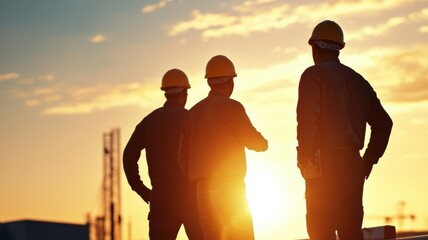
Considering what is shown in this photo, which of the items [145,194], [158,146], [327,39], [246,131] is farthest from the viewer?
[145,194]

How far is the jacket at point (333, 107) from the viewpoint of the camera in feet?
35.6

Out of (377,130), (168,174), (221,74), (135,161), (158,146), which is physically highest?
(221,74)

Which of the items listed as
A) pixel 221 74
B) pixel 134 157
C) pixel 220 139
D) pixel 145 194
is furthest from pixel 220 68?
→ pixel 145 194

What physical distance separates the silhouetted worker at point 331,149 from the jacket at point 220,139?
1451mm

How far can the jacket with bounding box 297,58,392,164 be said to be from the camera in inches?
427

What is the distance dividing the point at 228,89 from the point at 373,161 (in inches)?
90.3

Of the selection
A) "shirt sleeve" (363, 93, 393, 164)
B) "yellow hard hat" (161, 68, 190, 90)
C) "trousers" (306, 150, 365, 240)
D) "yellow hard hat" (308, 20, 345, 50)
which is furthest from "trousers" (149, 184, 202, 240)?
"yellow hard hat" (308, 20, 345, 50)

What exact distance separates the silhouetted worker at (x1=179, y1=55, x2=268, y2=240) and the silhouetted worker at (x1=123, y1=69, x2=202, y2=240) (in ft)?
5.40

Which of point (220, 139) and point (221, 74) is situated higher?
point (221, 74)

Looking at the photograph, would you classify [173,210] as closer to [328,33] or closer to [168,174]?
[168,174]

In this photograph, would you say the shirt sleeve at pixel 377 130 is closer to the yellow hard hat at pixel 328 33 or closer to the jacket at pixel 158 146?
the yellow hard hat at pixel 328 33

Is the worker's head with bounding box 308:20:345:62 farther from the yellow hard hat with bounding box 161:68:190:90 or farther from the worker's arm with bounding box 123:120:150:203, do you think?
the worker's arm with bounding box 123:120:150:203

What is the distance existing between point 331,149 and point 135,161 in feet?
16.0

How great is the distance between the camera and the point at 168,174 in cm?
1441
